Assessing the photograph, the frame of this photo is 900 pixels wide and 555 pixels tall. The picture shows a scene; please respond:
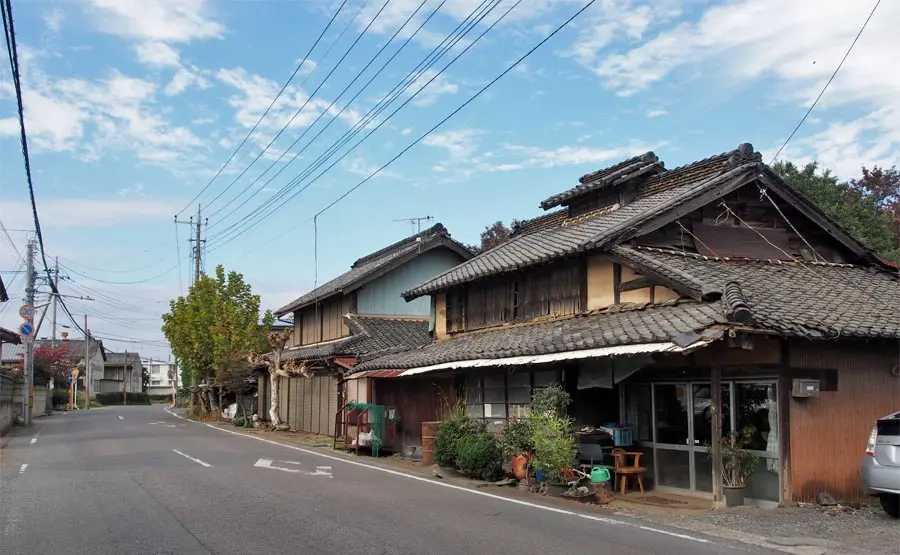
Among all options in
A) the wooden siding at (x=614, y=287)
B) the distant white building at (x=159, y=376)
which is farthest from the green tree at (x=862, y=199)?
the distant white building at (x=159, y=376)

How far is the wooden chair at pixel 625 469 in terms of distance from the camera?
13.6 meters

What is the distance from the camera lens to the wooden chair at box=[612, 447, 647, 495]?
13578 millimetres

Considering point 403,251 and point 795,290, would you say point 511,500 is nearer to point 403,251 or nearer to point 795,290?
point 795,290

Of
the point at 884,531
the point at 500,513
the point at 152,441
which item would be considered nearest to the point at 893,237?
the point at 884,531

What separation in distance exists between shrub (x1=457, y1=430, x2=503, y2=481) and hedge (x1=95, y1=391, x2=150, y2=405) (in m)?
76.1

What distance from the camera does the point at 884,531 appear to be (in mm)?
9727

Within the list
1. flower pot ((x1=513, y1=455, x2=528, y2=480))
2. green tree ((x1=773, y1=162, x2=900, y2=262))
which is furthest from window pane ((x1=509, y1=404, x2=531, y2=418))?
green tree ((x1=773, y1=162, x2=900, y2=262))

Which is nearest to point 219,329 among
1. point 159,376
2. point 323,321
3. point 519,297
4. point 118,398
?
point 323,321

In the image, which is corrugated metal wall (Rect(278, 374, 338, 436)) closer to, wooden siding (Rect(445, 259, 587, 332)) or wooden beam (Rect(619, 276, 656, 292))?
wooden siding (Rect(445, 259, 587, 332))

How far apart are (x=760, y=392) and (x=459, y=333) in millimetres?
10775

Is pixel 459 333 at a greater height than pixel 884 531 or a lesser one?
greater

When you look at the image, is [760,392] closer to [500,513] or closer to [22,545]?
[500,513]

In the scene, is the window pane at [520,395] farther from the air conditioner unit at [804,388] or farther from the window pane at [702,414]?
the air conditioner unit at [804,388]

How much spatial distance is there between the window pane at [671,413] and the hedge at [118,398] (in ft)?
261
